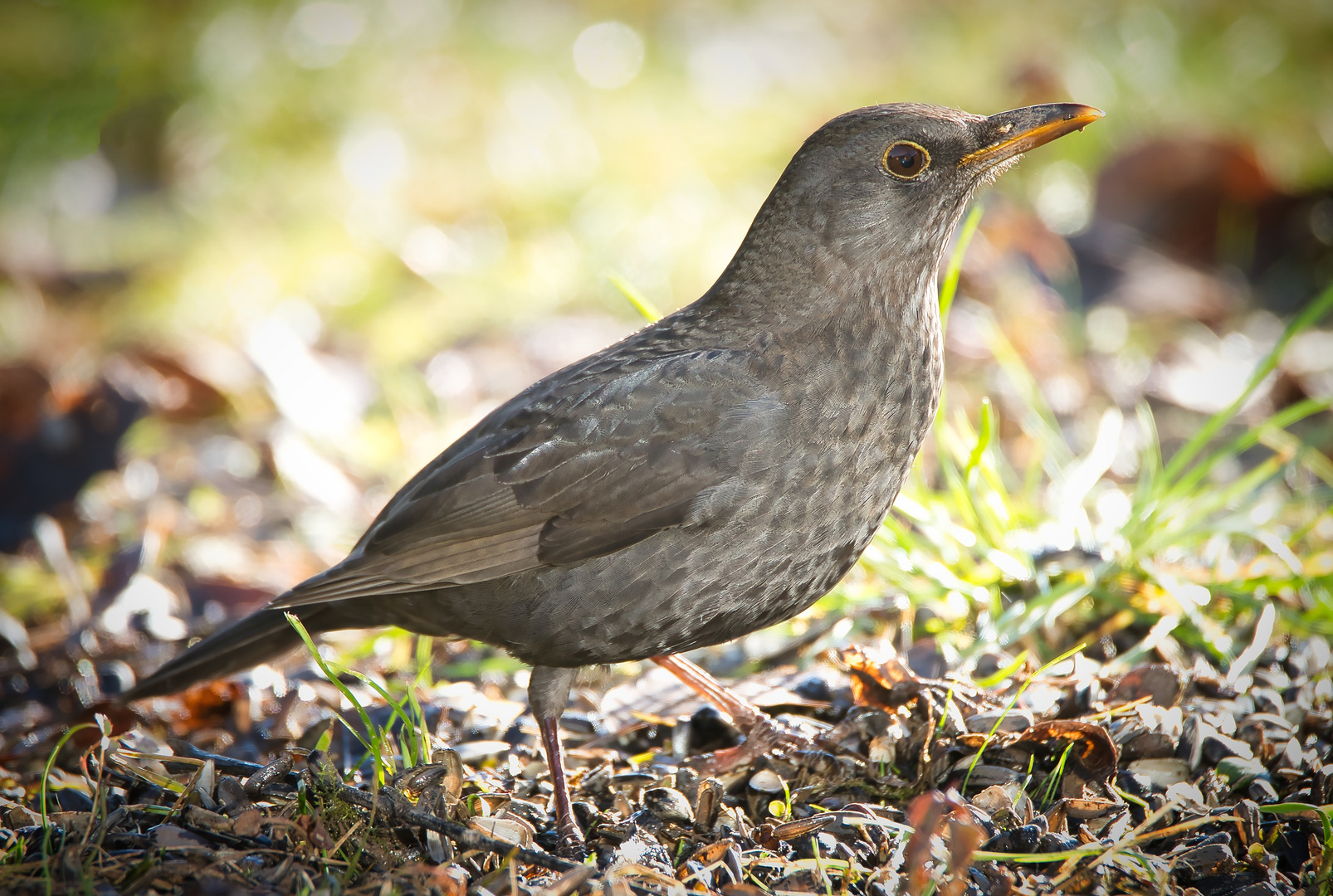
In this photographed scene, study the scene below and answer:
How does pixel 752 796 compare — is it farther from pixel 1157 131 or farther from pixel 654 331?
pixel 1157 131

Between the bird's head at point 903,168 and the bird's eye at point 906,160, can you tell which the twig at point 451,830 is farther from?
the bird's eye at point 906,160

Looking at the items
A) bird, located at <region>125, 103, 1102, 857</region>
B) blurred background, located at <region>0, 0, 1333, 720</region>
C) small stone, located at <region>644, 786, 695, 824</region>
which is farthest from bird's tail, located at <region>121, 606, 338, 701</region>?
small stone, located at <region>644, 786, 695, 824</region>

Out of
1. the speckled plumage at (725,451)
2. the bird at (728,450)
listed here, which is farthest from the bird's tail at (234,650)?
the bird at (728,450)

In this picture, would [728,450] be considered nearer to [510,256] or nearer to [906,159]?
[906,159]

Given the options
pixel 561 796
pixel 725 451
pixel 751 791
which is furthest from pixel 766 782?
pixel 725 451

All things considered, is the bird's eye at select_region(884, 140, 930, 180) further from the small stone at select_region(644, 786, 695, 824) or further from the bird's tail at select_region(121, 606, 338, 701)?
the bird's tail at select_region(121, 606, 338, 701)

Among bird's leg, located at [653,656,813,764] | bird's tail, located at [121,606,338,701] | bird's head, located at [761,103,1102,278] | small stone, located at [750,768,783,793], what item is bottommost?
small stone, located at [750,768,783,793]

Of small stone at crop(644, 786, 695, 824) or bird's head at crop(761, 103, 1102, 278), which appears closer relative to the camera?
small stone at crop(644, 786, 695, 824)
